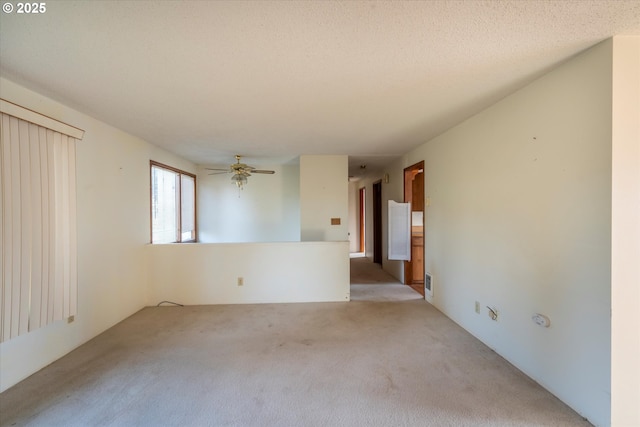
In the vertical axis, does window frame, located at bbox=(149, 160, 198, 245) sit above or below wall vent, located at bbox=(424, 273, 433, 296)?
above

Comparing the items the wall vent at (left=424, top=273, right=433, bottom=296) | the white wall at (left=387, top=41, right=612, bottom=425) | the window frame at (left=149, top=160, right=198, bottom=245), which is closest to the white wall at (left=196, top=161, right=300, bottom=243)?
the window frame at (left=149, top=160, right=198, bottom=245)

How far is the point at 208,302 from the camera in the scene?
3.69 metres

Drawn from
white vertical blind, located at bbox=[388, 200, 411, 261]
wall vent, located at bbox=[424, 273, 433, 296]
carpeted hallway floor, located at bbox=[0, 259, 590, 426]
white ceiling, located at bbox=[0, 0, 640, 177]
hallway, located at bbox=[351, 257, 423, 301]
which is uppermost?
white ceiling, located at bbox=[0, 0, 640, 177]

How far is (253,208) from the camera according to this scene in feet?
18.5

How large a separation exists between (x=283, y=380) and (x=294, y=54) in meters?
2.30

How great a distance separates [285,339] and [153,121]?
2694 mm

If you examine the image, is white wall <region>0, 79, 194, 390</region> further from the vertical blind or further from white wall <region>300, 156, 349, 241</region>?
white wall <region>300, 156, 349, 241</region>

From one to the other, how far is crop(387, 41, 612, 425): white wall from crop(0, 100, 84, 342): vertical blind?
3.78m

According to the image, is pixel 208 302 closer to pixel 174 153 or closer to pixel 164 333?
pixel 164 333

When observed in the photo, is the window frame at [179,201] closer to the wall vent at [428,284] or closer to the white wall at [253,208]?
the white wall at [253,208]

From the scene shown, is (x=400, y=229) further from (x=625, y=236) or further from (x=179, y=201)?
(x=179, y=201)

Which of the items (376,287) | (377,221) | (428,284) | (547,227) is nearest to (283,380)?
(547,227)

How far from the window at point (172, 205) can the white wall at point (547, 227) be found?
4278 mm

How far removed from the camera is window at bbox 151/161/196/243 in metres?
4.02
